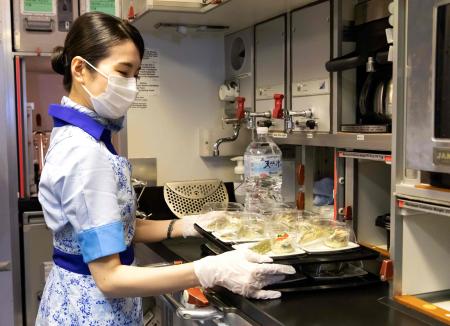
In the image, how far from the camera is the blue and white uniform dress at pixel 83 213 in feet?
3.71

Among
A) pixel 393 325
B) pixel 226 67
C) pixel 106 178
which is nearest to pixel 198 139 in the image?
pixel 226 67

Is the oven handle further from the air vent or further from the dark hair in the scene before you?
the air vent

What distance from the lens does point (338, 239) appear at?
4.55ft

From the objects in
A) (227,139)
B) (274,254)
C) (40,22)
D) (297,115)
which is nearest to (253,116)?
(297,115)

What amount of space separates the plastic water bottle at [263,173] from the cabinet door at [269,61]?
0.19 metres

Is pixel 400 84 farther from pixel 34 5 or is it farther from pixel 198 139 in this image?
pixel 34 5

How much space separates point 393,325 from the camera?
105cm

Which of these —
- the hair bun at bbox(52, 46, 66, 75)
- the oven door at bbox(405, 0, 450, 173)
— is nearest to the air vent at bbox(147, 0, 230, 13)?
the hair bun at bbox(52, 46, 66, 75)

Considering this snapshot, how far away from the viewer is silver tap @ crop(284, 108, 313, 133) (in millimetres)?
1848

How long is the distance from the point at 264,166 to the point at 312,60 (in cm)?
41

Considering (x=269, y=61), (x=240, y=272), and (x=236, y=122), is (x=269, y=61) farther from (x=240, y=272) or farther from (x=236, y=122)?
(x=240, y=272)

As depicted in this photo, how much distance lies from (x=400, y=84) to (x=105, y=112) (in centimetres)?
69

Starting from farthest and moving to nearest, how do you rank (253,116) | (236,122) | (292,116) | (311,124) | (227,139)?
(227,139) → (236,122) → (253,116) → (292,116) → (311,124)

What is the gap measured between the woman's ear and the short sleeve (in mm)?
200
